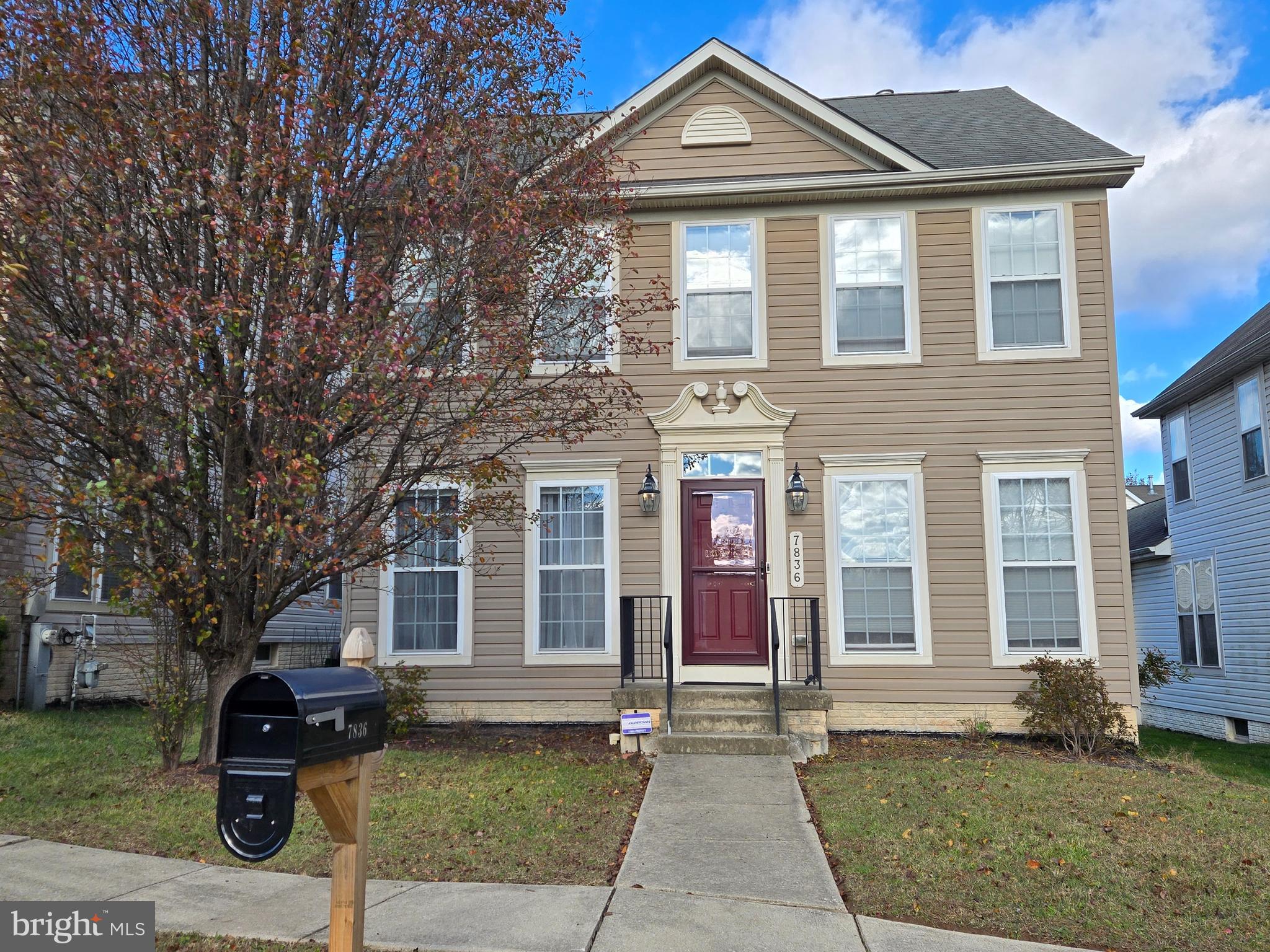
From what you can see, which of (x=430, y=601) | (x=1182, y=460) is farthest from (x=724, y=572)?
(x=1182, y=460)

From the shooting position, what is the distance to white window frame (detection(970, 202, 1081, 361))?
9391 millimetres

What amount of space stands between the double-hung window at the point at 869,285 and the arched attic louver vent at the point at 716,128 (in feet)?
4.51

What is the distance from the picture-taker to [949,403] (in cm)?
946

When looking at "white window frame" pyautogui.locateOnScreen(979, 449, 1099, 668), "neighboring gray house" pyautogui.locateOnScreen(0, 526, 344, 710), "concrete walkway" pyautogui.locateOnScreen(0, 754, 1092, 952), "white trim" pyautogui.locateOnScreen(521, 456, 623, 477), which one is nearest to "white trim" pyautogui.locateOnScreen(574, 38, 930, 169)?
"white window frame" pyautogui.locateOnScreen(979, 449, 1099, 668)

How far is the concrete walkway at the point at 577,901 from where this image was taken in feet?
13.0

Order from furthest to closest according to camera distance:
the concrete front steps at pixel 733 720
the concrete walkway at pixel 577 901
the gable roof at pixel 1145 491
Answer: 1. the gable roof at pixel 1145 491
2. the concrete front steps at pixel 733 720
3. the concrete walkway at pixel 577 901

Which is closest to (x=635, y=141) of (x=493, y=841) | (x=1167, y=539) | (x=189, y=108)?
(x=189, y=108)

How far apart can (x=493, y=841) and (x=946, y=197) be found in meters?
7.72

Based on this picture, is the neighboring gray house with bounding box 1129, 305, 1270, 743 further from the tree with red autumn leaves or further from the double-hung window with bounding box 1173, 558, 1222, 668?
the tree with red autumn leaves

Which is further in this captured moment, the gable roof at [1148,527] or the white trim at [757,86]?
the gable roof at [1148,527]

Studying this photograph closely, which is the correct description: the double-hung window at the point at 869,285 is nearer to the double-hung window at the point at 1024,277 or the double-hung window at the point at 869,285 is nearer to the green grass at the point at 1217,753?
the double-hung window at the point at 1024,277

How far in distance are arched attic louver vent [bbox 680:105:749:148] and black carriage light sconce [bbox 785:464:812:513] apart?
12.0 ft

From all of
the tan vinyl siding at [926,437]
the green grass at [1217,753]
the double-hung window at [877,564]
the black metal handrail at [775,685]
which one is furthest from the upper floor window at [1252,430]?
the black metal handrail at [775,685]

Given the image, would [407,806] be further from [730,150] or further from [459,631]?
[730,150]
